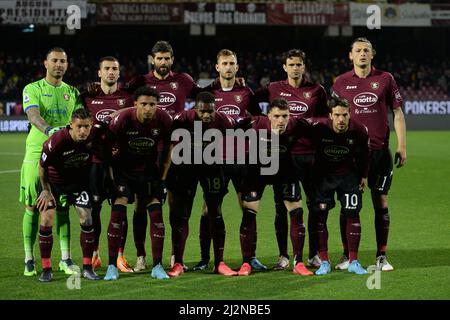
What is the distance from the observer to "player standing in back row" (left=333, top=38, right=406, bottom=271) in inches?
325

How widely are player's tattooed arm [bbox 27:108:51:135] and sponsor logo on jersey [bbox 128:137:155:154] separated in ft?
2.56

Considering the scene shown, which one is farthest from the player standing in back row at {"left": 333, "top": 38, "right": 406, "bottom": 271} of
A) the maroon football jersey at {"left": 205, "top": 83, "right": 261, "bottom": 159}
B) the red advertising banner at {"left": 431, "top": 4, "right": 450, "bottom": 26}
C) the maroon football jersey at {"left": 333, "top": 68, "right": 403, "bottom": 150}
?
the red advertising banner at {"left": 431, "top": 4, "right": 450, "bottom": 26}

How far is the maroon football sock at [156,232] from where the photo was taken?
7734 millimetres

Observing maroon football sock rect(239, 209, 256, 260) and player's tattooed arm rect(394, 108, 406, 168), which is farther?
player's tattooed arm rect(394, 108, 406, 168)

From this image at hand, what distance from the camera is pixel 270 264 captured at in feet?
27.6

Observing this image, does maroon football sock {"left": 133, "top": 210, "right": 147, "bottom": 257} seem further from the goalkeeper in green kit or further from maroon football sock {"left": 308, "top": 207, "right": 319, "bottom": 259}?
maroon football sock {"left": 308, "top": 207, "right": 319, "bottom": 259}

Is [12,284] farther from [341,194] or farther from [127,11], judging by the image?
[127,11]

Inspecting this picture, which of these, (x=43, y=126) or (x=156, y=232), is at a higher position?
(x=43, y=126)

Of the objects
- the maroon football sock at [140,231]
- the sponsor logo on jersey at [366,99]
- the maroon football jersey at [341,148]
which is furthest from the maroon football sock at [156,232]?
the sponsor logo on jersey at [366,99]

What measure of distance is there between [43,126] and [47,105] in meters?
0.37

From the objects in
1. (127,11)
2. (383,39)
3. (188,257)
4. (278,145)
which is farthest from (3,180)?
(383,39)

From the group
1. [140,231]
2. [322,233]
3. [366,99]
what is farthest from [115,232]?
[366,99]

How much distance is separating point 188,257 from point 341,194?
175 centimetres

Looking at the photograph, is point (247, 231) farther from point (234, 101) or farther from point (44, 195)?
point (44, 195)
